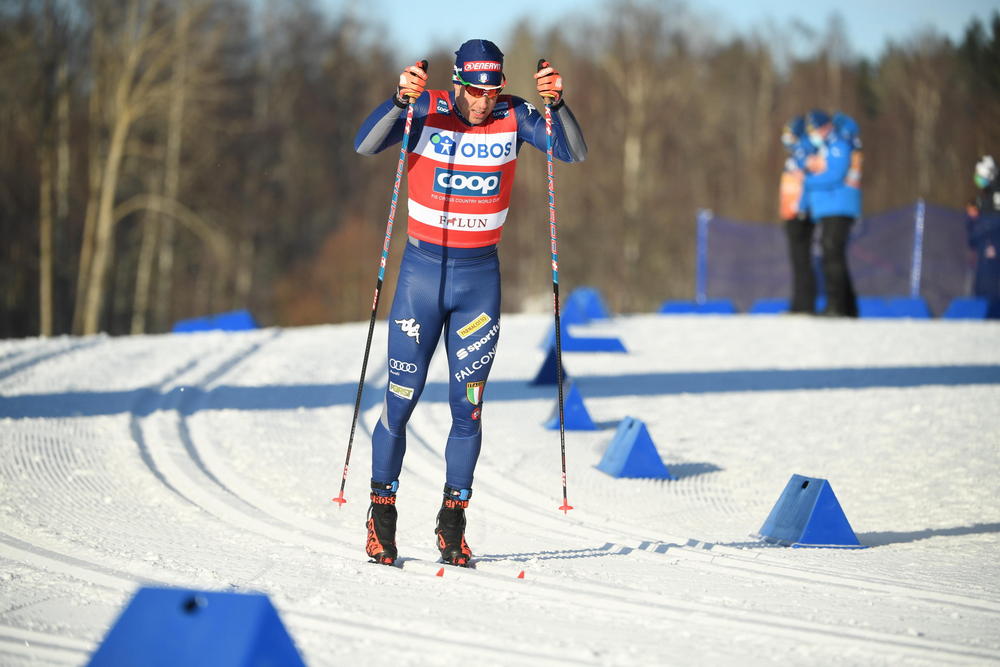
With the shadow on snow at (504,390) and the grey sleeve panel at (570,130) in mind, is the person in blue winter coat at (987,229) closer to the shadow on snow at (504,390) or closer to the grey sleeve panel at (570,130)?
the shadow on snow at (504,390)

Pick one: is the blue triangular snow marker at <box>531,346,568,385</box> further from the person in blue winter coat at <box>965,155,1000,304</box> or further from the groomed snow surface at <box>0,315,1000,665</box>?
the person in blue winter coat at <box>965,155,1000,304</box>

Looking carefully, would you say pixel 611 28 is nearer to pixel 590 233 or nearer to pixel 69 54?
pixel 590 233

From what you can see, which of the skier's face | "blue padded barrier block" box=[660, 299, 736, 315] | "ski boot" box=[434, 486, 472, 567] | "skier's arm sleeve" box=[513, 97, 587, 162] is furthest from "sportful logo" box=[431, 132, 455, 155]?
"blue padded barrier block" box=[660, 299, 736, 315]

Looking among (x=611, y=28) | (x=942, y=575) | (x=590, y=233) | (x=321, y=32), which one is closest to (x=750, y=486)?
(x=942, y=575)

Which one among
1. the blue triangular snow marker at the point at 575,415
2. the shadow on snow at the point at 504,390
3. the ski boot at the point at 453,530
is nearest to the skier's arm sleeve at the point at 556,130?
the ski boot at the point at 453,530

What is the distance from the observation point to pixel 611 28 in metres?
42.2

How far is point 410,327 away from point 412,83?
101 cm

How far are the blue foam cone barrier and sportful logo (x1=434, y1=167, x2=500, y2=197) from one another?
8.48 feet

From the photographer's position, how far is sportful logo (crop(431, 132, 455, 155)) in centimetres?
512

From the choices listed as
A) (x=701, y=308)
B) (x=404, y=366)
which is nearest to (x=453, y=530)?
(x=404, y=366)

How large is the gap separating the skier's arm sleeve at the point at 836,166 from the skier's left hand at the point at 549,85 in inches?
395

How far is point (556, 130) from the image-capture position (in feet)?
17.1

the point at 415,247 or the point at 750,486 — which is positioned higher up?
the point at 415,247

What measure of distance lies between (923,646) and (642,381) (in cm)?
771
